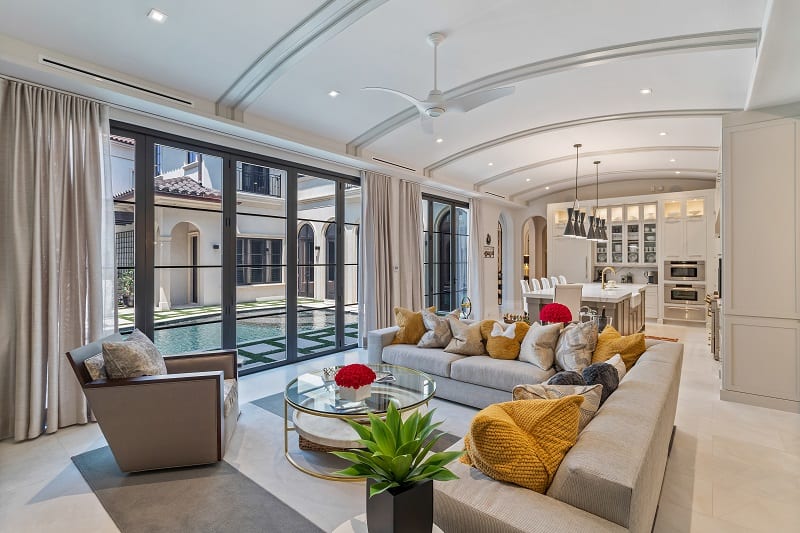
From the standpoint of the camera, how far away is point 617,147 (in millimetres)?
6598

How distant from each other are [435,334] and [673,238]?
7.08 metres

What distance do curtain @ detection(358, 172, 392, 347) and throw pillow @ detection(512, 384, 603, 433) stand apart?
425 cm

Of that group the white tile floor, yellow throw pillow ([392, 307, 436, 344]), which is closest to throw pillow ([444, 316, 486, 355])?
yellow throw pillow ([392, 307, 436, 344])

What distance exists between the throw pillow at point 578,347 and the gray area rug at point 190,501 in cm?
219

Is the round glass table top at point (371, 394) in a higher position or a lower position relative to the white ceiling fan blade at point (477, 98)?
lower

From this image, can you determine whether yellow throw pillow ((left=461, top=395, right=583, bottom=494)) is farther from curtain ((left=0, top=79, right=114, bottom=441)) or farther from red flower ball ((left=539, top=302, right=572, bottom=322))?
curtain ((left=0, top=79, right=114, bottom=441))

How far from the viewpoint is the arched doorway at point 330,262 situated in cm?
577

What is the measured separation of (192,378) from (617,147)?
22.5 ft

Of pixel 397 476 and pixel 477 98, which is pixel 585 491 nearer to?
pixel 397 476

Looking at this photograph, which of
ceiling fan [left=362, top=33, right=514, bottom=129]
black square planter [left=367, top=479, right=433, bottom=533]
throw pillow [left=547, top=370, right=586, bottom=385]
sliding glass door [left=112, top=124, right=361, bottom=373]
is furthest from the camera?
sliding glass door [left=112, top=124, right=361, bottom=373]

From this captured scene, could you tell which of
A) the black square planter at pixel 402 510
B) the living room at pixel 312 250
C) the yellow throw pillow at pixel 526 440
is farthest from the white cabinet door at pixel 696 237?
the black square planter at pixel 402 510

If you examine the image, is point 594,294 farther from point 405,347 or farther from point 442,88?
point 442,88

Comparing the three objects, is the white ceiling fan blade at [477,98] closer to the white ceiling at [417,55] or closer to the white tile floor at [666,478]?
the white ceiling at [417,55]

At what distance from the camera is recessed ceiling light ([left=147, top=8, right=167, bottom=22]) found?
9.09 ft
